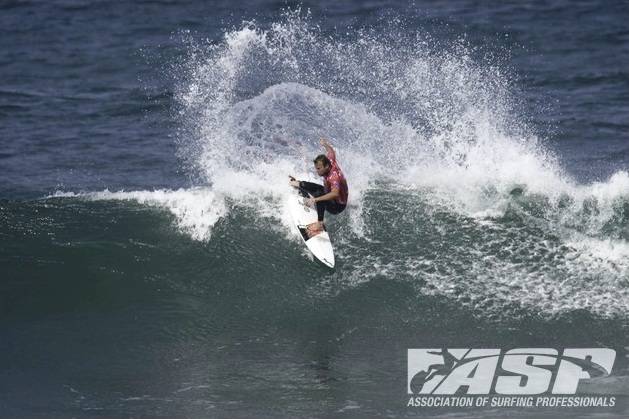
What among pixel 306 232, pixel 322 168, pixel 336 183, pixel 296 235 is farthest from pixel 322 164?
pixel 296 235

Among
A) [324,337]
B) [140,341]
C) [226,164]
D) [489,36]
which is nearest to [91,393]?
[140,341]

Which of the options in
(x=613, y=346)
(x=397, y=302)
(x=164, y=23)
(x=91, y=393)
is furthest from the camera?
(x=164, y=23)

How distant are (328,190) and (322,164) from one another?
0.41 meters

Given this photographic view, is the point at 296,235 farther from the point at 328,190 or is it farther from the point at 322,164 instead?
the point at 322,164

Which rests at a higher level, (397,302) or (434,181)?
(434,181)

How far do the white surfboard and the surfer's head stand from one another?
2.47 feet

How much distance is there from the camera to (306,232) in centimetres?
1357

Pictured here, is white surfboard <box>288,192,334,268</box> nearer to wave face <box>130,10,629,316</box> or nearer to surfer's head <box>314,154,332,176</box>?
wave face <box>130,10,629,316</box>

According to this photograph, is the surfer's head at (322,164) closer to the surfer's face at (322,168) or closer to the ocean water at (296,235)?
the surfer's face at (322,168)

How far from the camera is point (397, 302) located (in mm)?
12891

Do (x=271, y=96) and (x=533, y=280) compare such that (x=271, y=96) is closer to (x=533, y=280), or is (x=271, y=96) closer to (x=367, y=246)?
(x=367, y=246)

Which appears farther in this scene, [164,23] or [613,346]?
[164,23]

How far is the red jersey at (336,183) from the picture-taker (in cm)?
1302

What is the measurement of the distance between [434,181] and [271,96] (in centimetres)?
307
